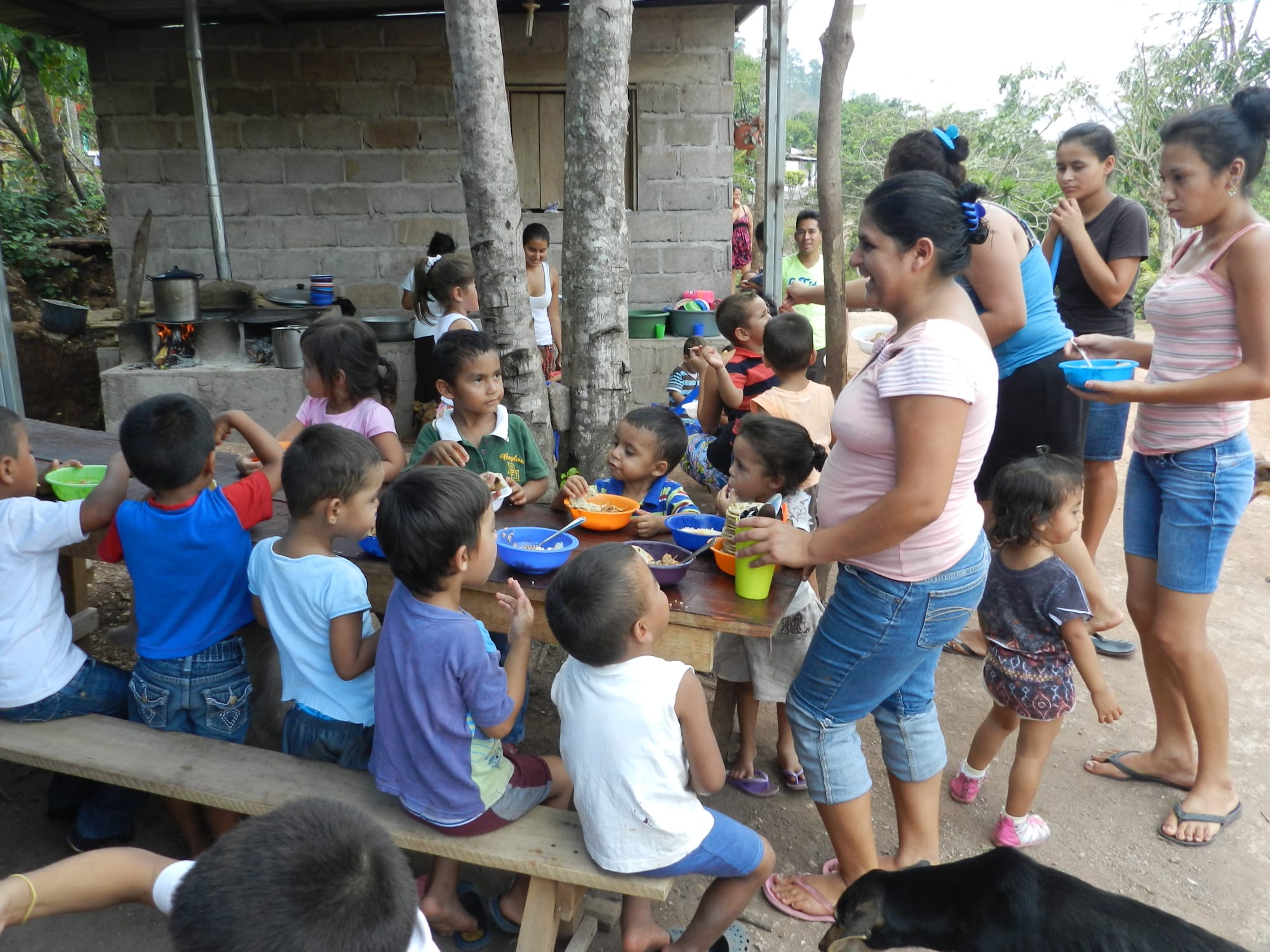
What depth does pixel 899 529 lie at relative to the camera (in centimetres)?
199

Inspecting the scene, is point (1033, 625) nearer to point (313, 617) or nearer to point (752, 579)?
point (752, 579)

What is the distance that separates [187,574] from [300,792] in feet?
2.28

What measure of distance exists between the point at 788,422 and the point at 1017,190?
67.4ft

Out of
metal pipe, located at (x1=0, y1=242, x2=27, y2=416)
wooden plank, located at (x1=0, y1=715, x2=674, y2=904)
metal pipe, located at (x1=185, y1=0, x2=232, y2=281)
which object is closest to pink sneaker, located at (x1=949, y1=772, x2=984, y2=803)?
wooden plank, located at (x1=0, y1=715, x2=674, y2=904)

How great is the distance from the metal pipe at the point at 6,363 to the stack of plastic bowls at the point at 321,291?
226 centimetres

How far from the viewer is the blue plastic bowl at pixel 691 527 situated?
8.57 feet

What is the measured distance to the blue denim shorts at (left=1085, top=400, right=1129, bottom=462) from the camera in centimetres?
403

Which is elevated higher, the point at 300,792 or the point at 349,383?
the point at 349,383

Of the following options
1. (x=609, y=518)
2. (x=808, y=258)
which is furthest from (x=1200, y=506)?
(x=808, y=258)

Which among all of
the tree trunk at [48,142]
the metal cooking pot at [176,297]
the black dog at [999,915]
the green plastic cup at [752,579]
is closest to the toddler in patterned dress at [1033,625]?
the green plastic cup at [752,579]

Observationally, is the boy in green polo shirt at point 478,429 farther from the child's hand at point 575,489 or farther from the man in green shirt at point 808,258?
the man in green shirt at point 808,258

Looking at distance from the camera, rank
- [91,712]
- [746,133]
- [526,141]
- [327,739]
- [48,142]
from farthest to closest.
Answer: [48,142] → [746,133] → [526,141] → [91,712] → [327,739]

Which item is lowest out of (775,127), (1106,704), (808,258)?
(1106,704)

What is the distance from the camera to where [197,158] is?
773cm
